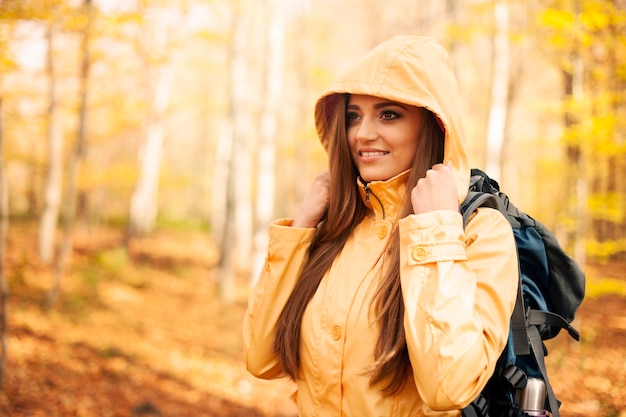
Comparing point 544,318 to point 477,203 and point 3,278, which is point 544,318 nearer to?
point 477,203

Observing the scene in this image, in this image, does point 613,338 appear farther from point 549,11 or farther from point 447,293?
point 447,293

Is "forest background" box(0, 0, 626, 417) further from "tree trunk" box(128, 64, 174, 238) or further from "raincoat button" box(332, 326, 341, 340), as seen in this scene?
"raincoat button" box(332, 326, 341, 340)

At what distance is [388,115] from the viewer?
1.99 metres

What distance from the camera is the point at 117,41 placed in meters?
9.86

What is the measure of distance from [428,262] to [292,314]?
2.33ft

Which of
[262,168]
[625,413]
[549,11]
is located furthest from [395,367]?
[262,168]

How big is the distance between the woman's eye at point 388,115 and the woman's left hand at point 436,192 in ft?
1.06

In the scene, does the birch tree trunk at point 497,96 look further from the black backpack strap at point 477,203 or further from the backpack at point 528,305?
the black backpack strap at point 477,203

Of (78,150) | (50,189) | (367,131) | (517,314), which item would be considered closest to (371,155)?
(367,131)

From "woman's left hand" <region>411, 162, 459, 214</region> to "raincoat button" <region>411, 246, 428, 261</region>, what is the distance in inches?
5.9

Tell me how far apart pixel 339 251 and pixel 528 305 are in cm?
82

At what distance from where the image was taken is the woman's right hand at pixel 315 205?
2.24m

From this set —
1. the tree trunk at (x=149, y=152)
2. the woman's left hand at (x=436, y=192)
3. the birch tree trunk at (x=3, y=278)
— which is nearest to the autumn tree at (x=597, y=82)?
the woman's left hand at (x=436, y=192)

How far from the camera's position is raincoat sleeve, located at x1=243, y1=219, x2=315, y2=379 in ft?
7.08
